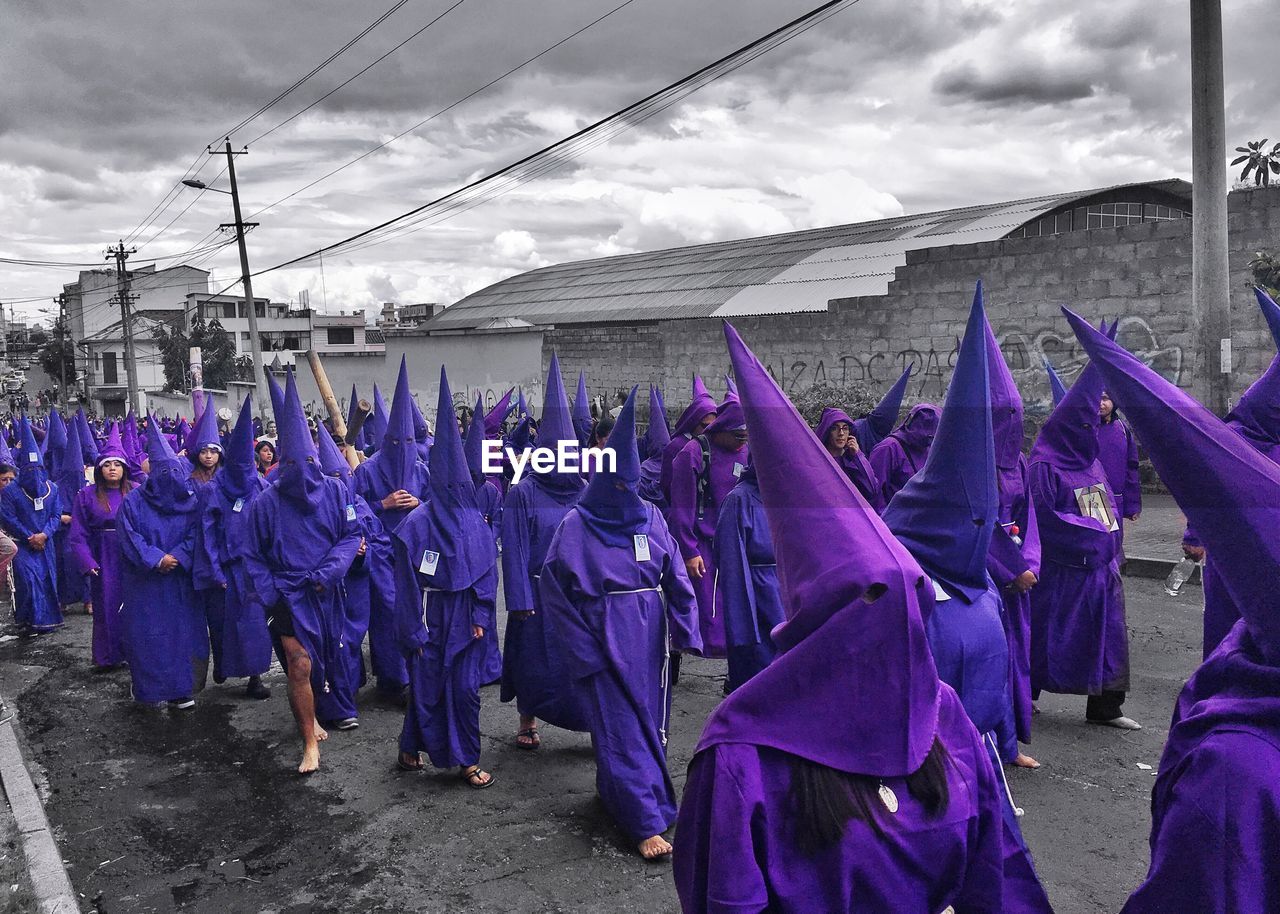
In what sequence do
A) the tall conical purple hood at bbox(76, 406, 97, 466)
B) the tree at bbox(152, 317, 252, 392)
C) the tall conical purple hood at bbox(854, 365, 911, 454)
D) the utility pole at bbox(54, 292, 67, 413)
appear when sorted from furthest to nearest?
the utility pole at bbox(54, 292, 67, 413) < the tree at bbox(152, 317, 252, 392) < the tall conical purple hood at bbox(76, 406, 97, 466) < the tall conical purple hood at bbox(854, 365, 911, 454)

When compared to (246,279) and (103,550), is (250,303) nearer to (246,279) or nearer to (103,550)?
(246,279)

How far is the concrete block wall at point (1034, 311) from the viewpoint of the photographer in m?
12.9

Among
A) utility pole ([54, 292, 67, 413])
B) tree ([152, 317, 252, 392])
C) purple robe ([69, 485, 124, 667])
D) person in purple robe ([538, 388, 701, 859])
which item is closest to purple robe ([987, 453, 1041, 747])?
person in purple robe ([538, 388, 701, 859])

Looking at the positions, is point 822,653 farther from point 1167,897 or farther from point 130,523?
point 130,523

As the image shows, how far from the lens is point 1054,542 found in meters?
6.40

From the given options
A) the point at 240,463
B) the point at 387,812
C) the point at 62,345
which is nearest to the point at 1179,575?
the point at 387,812

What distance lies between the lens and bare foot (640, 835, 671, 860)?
4.78m

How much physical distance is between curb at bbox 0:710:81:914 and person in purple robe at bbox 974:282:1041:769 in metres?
4.38

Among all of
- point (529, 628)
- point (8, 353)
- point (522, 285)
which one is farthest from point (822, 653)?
point (8, 353)

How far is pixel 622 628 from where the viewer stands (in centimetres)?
508

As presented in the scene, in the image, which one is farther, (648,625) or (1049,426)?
(1049,426)

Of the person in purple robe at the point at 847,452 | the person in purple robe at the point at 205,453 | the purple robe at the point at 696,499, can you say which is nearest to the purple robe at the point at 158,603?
the person in purple robe at the point at 205,453

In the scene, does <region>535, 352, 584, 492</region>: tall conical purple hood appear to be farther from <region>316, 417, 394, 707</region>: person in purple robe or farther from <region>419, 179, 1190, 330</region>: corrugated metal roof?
<region>419, 179, 1190, 330</region>: corrugated metal roof

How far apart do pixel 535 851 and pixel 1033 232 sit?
19.1 metres
